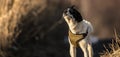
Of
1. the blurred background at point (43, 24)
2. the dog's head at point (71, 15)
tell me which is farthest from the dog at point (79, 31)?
the blurred background at point (43, 24)

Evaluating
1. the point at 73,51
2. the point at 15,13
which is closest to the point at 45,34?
the point at 15,13

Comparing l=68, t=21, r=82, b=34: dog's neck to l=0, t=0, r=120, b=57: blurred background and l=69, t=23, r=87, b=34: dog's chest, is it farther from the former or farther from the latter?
l=0, t=0, r=120, b=57: blurred background

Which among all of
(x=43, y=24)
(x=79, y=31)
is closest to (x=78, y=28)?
(x=79, y=31)

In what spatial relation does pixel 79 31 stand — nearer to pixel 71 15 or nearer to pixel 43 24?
pixel 71 15

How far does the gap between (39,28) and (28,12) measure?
2.28 ft

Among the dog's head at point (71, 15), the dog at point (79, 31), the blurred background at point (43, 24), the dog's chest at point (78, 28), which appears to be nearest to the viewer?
the dog's head at point (71, 15)

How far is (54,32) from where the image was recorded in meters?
→ 18.3

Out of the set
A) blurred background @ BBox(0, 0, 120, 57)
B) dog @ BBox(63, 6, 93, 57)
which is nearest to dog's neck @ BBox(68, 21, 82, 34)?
dog @ BBox(63, 6, 93, 57)

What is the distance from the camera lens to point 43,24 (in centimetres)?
1778

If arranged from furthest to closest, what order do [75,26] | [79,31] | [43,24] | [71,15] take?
[43,24]
[79,31]
[75,26]
[71,15]

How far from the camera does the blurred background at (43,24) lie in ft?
53.1

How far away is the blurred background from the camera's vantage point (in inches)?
637

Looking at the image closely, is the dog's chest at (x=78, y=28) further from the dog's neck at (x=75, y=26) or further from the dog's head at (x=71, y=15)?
the dog's head at (x=71, y=15)

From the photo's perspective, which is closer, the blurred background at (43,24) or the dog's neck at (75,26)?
the dog's neck at (75,26)
